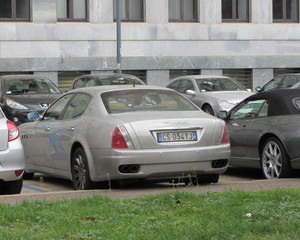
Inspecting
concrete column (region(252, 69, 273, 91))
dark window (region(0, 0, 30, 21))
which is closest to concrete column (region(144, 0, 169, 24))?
concrete column (region(252, 69, 273, 91))

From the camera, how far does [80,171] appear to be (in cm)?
1223

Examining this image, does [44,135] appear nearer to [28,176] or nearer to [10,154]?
[28,176]

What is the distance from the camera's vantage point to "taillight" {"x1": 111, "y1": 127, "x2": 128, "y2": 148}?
11500mm

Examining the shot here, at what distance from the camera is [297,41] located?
4225 cm

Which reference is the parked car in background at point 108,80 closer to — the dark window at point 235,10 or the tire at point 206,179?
the tire at point 206,179

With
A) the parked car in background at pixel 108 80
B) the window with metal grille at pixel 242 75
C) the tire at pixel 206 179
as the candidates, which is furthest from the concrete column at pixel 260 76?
the tire at pixel 206 179

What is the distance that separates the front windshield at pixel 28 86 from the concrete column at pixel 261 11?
18112mm

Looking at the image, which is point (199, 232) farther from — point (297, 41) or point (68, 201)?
point (297, 41)

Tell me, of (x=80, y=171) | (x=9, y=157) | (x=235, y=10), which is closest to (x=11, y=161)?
(x=9, y=157)

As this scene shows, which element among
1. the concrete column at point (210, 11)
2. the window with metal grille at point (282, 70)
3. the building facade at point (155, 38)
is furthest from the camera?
the window with metal grille at point (282, 70)

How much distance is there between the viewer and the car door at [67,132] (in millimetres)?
12445

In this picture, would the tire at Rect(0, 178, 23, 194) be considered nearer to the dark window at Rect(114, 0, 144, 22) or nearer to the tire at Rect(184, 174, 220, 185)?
the tire at Rect(184, 174, 220, 185)

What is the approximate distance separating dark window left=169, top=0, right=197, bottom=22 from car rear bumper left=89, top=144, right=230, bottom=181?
29.2 m

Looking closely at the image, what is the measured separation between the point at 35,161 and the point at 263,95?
11.3 ft
